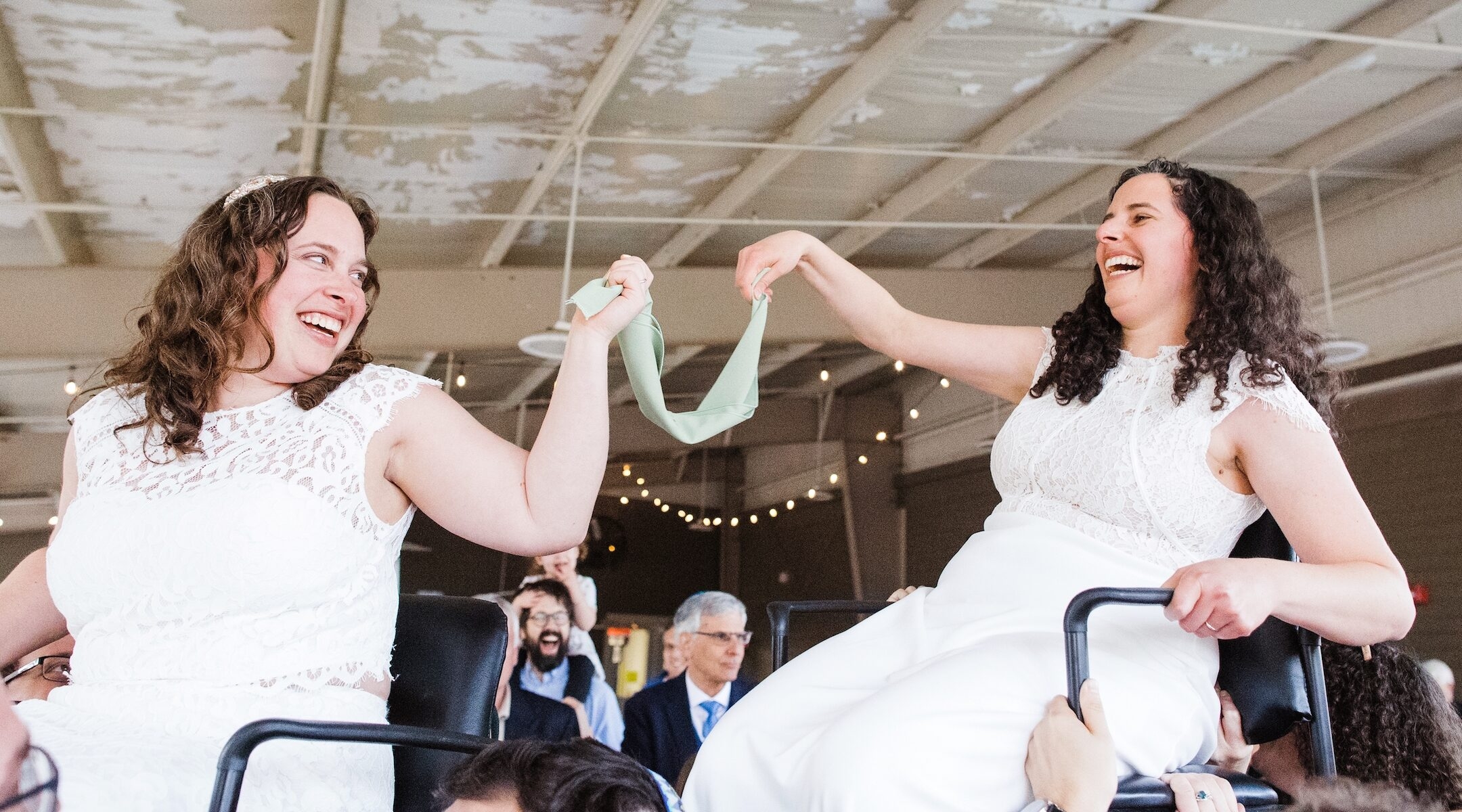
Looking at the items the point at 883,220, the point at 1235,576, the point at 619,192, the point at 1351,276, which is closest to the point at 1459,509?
the point at 1351,276

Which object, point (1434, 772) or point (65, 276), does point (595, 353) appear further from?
point (65, 276)

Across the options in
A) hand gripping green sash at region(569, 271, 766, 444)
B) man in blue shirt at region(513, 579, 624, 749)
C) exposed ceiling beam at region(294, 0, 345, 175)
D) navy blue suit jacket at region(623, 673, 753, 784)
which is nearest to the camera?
hand gripping green sash at region(569, 271, 766, 444)

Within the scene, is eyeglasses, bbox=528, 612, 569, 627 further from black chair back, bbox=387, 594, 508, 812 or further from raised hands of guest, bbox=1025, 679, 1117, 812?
raised hands of guest, bbox=1025, 679, 1117, 812

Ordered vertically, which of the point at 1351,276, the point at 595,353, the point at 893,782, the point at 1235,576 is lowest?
the point at 893,782

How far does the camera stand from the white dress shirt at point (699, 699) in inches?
171

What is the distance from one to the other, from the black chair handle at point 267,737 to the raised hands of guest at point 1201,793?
0.95 meters

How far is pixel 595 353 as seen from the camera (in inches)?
64.2

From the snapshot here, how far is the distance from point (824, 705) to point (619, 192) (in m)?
6.43

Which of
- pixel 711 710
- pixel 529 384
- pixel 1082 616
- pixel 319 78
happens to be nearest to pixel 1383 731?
pixel 1082 616

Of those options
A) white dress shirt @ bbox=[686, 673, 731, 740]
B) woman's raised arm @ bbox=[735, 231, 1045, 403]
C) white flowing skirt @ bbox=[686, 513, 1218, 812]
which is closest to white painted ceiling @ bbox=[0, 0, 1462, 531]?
white dress shirt @ bbox=[686, 673, 731, 740]

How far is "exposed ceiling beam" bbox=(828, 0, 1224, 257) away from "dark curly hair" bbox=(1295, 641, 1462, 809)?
14.4ft

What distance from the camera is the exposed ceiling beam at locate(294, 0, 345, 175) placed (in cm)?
534

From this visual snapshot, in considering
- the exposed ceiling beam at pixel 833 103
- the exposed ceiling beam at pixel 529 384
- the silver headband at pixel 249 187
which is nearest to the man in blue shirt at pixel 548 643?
the exposed ceiling beam at pixel 833 103

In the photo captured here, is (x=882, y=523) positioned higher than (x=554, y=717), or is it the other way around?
(x=882, y=523)
